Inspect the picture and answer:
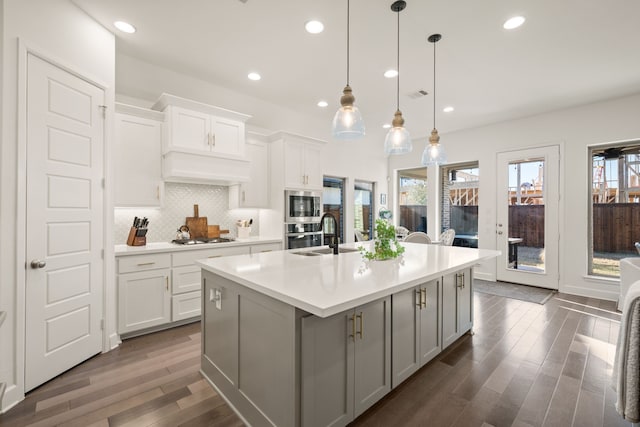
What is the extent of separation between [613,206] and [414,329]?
4.46 m

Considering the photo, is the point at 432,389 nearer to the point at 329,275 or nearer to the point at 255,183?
the point at 329,275

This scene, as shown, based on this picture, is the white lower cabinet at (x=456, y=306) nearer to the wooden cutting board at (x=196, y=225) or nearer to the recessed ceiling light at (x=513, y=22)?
the recessed ceiling light at (x=513, y=22)

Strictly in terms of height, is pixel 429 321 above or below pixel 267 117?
below

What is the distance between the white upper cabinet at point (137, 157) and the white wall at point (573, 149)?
215 inches

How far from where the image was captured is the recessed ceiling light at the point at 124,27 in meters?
2.58

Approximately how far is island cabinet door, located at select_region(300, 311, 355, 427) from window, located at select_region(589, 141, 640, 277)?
4976 mm

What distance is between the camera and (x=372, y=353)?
1788 millimetres

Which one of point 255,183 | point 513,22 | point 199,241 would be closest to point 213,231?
point 199,241

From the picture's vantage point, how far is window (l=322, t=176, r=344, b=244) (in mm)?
5723

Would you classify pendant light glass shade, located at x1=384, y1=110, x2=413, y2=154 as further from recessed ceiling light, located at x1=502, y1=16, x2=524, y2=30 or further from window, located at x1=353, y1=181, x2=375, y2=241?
window, located at x1=353, y1=181, x2=375, y2=241

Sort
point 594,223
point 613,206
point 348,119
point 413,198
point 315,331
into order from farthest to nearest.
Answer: point 413,198 → point 594,223 → point 613,206 → point 348,119 → point 315,331

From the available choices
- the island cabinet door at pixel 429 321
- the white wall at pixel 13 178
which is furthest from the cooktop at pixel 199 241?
the island cabinet door at pixel 429 321

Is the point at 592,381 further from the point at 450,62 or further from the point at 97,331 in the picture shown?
the point at 97,331

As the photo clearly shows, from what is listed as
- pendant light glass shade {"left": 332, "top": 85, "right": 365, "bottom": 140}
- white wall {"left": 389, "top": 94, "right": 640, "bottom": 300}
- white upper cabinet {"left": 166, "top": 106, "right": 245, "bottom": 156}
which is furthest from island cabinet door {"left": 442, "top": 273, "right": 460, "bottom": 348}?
white wall {"left": 389, "top": 94, "right": 640, "bottom": 300}
